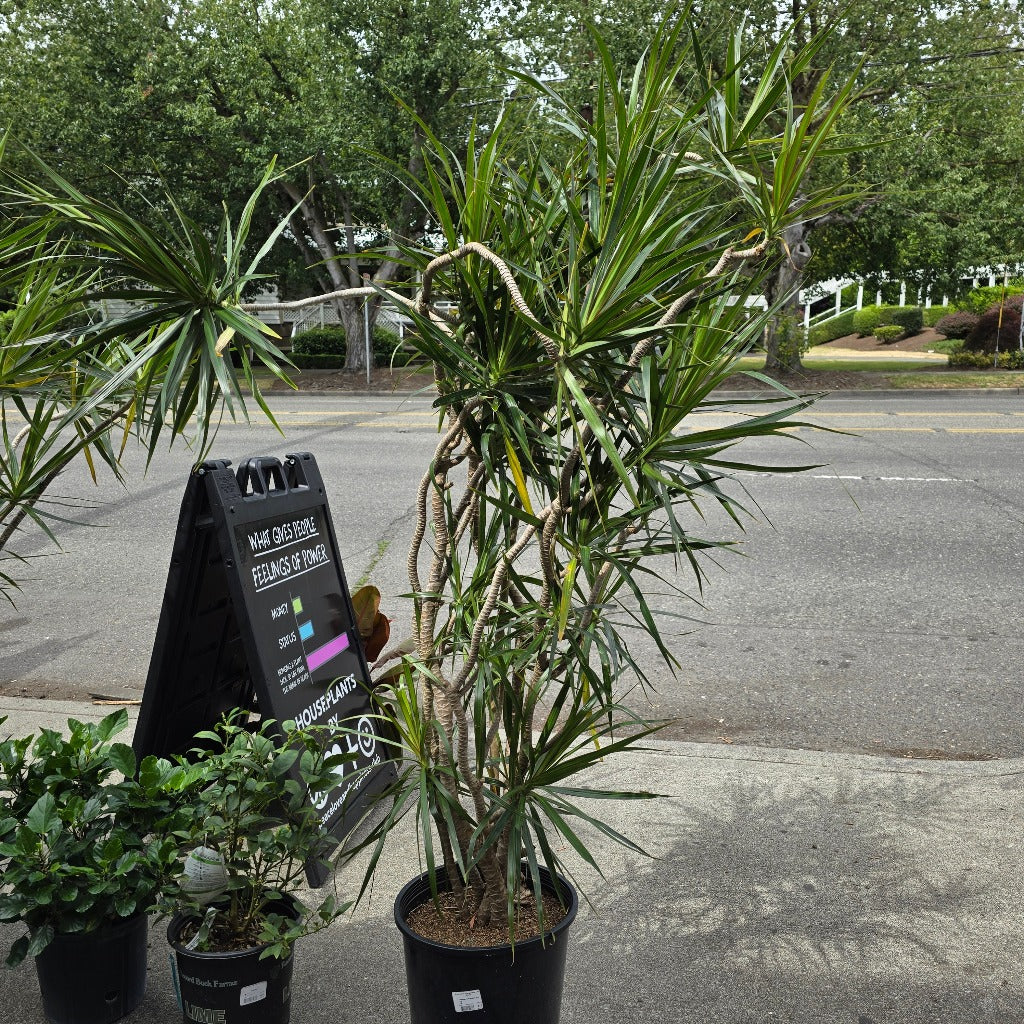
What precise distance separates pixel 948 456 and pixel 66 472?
9302 mm

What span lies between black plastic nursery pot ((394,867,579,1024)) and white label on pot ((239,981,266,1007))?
35 cm

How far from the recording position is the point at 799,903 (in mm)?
3162

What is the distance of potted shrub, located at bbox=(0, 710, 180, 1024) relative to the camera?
2408 millimetres

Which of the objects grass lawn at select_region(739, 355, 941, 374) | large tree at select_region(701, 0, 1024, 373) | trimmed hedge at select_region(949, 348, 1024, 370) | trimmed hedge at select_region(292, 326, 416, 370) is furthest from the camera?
trimmed hedge at select_region(292, 326, 416, 370)

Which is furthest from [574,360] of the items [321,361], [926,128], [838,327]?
[838,327]

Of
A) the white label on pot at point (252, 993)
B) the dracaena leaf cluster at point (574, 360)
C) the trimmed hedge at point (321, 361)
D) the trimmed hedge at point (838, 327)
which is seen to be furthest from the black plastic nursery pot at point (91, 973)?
the trimmed hedge at point (838, 327)

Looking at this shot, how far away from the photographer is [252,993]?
2.47 metres

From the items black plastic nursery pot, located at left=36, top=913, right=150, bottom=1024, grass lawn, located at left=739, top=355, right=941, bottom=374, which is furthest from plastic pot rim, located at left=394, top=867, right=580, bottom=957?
grass lawn, located at left=739, top=355, right=941, bottom=374

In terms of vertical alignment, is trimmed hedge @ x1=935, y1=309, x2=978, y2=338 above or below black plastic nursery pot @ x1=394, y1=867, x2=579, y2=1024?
above

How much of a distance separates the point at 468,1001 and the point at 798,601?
438 centimetres

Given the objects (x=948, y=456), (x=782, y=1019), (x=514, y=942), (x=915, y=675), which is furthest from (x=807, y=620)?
(x=948, y=456)

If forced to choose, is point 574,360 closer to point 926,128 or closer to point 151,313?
point 151,313

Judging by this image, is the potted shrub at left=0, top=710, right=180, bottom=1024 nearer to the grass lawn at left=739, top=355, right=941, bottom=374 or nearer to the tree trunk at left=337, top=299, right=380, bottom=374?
the grass lawn at left=739, top=355, right=941, bottom=374

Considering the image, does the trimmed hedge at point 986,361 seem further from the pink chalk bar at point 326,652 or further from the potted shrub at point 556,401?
the potted shrub at point 556,401
